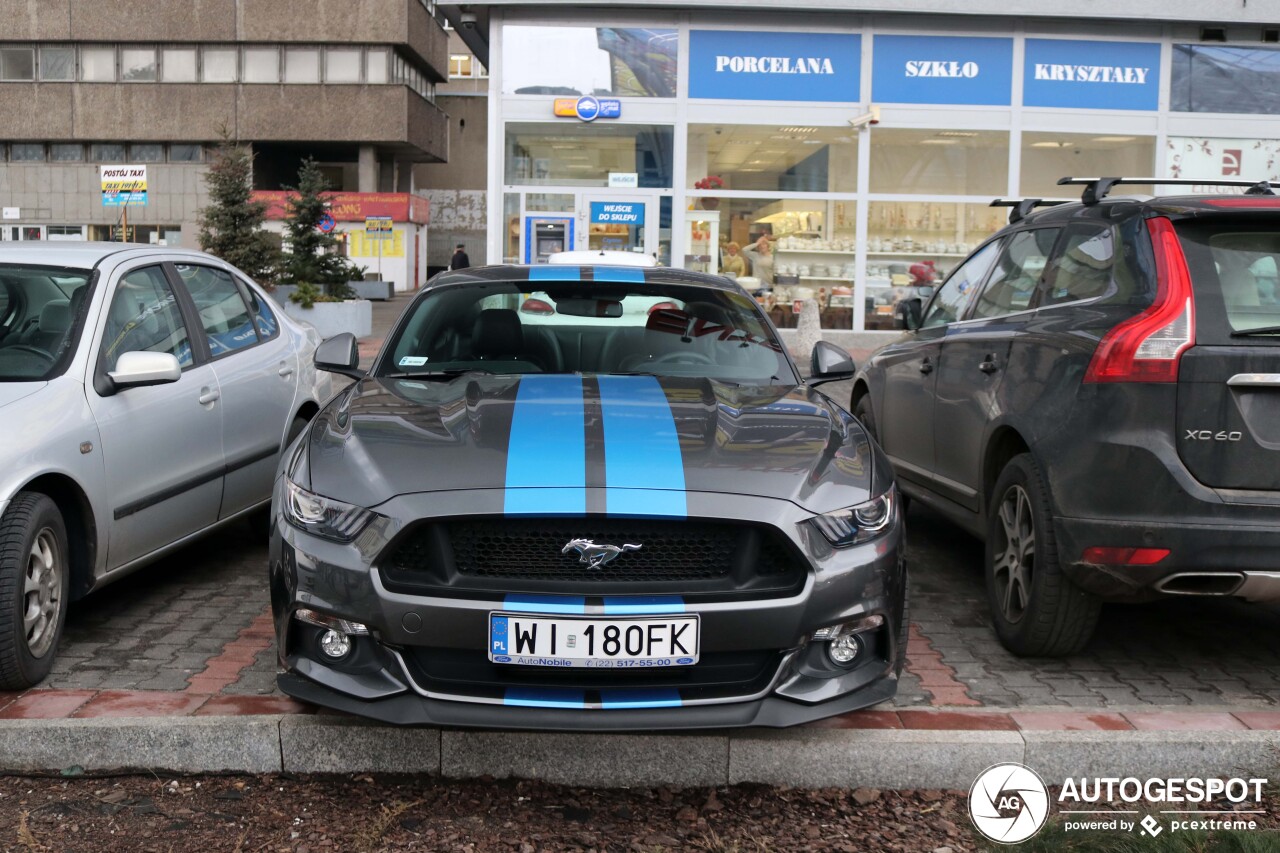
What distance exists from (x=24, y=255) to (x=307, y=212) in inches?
695

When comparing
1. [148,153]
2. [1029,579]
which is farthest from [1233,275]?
[148,153]

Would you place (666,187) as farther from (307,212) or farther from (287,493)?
(287,493)

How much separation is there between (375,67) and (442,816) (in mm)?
44707

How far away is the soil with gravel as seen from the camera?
10.5 ft

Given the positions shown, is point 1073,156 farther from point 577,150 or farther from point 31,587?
point 31,587

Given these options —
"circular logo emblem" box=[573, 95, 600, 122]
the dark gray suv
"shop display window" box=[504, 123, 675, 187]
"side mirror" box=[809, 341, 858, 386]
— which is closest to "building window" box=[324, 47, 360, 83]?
"shop display window" box=[504, 123, 675, 187]

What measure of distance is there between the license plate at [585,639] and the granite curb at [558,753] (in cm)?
47

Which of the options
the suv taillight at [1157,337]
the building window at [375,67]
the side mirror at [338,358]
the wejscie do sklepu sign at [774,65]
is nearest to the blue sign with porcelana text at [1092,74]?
the wejscie do sklepu sign at [774,65]

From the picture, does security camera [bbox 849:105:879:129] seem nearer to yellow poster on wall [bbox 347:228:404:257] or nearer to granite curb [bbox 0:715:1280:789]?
granite curb [bbox 0:715:1280:789]

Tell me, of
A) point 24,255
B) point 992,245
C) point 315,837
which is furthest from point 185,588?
point 992,245

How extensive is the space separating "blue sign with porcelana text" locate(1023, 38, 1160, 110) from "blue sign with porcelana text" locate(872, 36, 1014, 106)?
0.45m

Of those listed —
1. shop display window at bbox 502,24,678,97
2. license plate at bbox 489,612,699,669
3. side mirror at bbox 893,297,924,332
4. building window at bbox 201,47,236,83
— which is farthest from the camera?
building window at bbox 201,47,236,83

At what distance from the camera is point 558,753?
354 centimetres

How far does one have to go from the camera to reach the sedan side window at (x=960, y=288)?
5.75 metres
